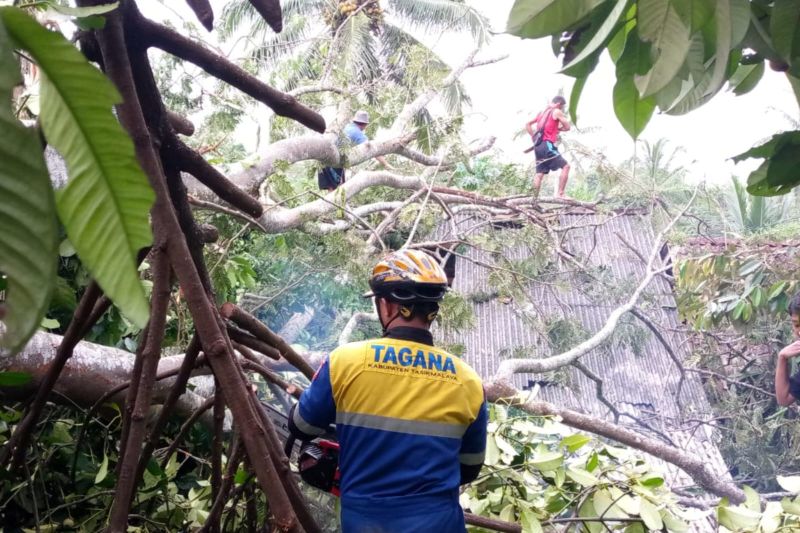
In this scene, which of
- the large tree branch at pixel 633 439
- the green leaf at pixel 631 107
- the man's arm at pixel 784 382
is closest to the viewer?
the green leaf at pixel 631 107

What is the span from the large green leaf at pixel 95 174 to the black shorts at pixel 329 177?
17.1 feet

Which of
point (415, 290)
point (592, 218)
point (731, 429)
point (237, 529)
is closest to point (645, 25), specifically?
point (415, 290)

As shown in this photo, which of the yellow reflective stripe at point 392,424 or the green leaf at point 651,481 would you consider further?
the green leaf at point 651,481

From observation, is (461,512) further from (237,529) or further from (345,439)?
(237,529)

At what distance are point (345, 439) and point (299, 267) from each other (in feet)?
14.3

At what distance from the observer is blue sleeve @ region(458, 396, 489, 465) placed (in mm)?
1770

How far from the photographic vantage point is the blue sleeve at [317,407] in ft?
5.46

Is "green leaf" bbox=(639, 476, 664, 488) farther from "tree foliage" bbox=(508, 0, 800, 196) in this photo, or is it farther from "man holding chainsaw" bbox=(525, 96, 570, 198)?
"man holding chainsaw" bbox=(525, 96, 570, 198)

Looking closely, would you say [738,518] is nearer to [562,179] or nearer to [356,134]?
[356,134]

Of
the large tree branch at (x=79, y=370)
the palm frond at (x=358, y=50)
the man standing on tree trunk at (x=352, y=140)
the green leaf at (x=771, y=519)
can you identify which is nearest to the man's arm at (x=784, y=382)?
the green leaf at (x=771, y=519)

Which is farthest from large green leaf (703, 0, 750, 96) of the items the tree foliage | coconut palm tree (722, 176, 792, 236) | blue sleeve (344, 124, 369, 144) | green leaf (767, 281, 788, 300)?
coconut palm tree (722, 176, 792, 236)

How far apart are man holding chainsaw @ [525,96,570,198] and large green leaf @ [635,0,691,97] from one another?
5573 mm

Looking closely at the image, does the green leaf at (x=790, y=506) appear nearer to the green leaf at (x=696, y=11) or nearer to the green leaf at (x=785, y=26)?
the green leaf at (x=785, y=26)

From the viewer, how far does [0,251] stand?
11.4 inches
